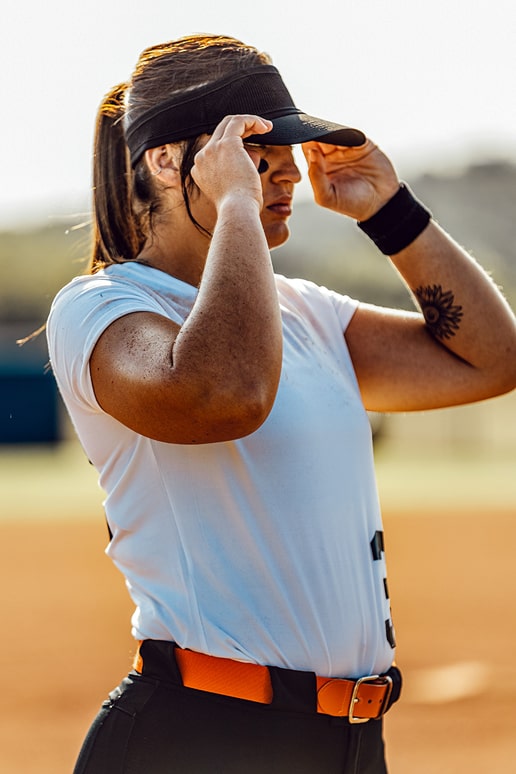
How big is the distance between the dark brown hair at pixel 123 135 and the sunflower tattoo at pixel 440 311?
28.2 inches

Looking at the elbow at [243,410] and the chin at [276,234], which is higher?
the chin at [276,234]

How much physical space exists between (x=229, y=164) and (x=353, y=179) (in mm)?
758

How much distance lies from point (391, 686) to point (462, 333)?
945mm

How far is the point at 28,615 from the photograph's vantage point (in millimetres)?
10008

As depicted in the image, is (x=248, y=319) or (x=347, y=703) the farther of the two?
(x=347, y=703)

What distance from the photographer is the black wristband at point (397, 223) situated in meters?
3.09

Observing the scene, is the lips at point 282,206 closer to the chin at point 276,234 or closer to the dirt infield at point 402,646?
the chin at point 276,234

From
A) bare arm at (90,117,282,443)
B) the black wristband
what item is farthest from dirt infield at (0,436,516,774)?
bare arm at (90,117,282,443)

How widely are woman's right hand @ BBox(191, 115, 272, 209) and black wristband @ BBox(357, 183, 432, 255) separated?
0.62 metres

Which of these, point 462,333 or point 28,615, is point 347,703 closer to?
point 462,333

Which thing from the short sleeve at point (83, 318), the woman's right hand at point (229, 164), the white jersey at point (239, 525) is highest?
the woman's right hand at point (229, 164)

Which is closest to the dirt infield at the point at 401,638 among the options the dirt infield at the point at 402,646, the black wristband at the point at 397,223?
the dirt infield at the point at 402,646

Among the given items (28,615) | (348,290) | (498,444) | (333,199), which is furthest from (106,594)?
(348,290)

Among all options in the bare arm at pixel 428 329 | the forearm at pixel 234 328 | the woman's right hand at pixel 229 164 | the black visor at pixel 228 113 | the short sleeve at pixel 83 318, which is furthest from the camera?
the bare arm at pixel 428 329
